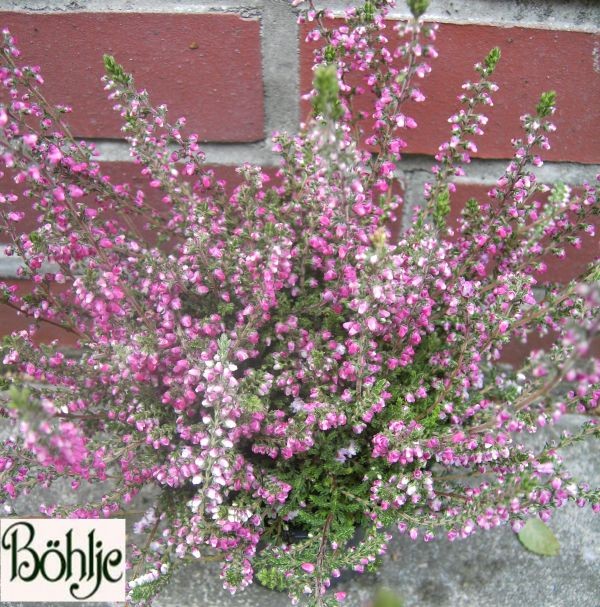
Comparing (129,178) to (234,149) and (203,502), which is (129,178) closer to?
(234,149)

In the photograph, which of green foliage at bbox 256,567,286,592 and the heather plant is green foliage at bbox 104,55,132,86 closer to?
the heather plant

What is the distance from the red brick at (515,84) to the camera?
44.6 inches

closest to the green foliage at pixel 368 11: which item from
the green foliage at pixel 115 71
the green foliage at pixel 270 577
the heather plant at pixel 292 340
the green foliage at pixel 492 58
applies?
the heather plant at pixel 292 340

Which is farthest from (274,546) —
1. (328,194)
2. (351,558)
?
(328,194)

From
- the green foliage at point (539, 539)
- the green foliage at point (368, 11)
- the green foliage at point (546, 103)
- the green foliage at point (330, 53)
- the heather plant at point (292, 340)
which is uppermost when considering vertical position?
the green foliage at point (368, 11)

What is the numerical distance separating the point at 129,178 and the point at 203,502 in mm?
692

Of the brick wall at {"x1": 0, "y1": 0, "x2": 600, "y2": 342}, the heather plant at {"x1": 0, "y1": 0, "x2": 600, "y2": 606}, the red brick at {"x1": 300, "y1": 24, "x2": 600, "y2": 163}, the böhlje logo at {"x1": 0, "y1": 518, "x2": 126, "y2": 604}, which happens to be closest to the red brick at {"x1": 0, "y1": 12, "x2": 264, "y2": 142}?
the brick wall at {"x1": 0, "y1": 0, "x2": 600, "y2": 342}

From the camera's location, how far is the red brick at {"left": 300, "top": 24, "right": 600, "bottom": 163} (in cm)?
113

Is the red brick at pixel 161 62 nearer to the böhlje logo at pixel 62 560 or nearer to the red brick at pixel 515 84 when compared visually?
the red brick at pixel 515 84

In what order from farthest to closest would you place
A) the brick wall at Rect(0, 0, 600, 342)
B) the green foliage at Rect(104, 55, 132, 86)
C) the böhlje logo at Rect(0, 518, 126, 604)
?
the brick wall at Rect(0, 0, 600, 342) < the böhlje logo at Rect(0, 518, 126, 604) < the green foliage at Rect(104, 55, 132, 86)

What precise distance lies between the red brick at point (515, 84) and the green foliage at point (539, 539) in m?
0.71

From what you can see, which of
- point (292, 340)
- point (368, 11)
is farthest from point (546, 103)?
point (292, 340)

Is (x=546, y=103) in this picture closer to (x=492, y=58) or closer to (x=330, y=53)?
(x=492, y=58)

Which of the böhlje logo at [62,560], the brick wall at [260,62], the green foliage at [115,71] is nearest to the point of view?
the green foliage at [115,71]
